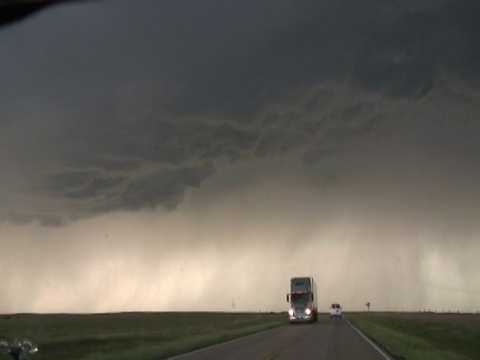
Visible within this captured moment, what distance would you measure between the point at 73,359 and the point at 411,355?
13.8 m

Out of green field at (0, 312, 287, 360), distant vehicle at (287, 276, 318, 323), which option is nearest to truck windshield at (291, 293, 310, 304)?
distant vehicle at (287, 276, 318, 323)

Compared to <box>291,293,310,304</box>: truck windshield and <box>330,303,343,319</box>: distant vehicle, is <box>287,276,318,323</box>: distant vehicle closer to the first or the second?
<box>291,293,310,304</box>: truck windshield

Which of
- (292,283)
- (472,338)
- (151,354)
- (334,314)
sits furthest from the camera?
(334,314)

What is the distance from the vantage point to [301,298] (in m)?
75.8

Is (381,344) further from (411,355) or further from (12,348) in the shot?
(12,348)

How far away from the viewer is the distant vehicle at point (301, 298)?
7600 centimetres

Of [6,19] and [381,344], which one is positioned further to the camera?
[381,344]

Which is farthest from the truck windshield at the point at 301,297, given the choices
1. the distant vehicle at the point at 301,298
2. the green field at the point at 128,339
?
the green field at the point at 128,339

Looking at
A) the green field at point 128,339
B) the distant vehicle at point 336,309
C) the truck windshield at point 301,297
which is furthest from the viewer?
the distant vehicle at point 336,309

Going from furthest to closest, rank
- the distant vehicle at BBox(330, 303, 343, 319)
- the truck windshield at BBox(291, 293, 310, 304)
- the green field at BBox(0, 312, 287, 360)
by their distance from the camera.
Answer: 1. the distant vehicle at BBox(330, 303, 343, 319)
2. the truck windshield at BBox(291, 293, 310, 304)
3. the green field at BBox(0, 312, 287, 360)

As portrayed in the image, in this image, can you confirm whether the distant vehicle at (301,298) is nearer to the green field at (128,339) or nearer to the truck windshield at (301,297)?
the truck windshield at (301,297)

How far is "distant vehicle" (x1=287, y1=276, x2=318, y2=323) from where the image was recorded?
76.0m

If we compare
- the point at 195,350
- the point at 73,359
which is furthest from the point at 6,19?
the point at 195,350

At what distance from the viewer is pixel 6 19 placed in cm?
762
